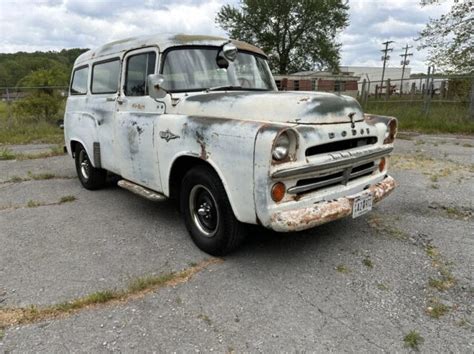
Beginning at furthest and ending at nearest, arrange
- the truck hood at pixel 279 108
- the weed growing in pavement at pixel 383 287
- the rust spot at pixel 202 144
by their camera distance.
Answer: the rust spot at pixel 202 144 → the truck hood at pixel 279 108 → the weed growing in pavement at pixel 383 287

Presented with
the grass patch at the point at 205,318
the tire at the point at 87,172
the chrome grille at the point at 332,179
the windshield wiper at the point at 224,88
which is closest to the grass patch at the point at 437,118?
the chrome grille at the point at 332,179

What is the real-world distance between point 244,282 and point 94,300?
1174 mm

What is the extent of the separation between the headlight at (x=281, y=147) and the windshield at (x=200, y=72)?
55.2 inches

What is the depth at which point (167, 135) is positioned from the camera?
359 centimetres

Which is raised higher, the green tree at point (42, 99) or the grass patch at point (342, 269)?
the green tree at point (42, 99)

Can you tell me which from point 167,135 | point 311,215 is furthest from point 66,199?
point 311,215

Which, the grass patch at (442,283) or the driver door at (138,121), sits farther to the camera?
the driver door at (138,121)

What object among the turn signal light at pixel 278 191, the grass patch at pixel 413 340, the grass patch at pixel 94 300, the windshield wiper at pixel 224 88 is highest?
the windshield wiper at pixel 224 88

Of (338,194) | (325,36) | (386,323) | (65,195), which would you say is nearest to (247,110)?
(338,194)

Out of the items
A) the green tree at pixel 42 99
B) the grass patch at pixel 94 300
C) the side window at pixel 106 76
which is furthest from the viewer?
the green tree at pixel 42 99

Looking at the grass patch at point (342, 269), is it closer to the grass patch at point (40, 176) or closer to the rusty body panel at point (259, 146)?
the rusty body panel at point (259, 146)

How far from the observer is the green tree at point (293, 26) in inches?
1350

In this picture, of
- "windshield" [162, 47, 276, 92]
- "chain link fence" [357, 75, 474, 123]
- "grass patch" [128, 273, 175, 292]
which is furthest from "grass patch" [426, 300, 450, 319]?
"chain link fence" [357, 75, 474, 123]

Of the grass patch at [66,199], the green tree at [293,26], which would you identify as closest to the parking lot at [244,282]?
the grass patch at [66,199]
